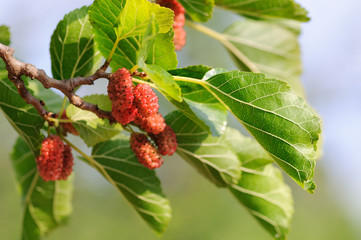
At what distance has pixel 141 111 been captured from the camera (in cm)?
67

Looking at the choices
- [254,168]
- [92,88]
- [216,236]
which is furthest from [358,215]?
[254,168]

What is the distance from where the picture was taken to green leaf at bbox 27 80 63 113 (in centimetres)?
94

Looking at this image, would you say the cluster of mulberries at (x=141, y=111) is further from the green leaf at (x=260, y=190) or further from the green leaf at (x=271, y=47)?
the green leaf at (x=271, y=47)

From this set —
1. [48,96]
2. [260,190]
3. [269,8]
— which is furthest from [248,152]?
[48,96]

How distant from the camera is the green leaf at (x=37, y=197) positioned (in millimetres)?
1049

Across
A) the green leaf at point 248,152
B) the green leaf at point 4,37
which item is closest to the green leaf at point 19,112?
the green leaf at point 4,37

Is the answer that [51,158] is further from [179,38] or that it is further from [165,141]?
[179,38]

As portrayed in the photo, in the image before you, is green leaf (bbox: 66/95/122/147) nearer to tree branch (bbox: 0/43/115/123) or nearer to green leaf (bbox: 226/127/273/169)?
tree branch (bbox: 0/43/115/123)

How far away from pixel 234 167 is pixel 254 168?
0.29 feet

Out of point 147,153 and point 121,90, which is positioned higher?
point 121,90

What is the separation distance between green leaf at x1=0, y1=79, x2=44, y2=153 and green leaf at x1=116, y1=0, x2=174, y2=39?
0.90 ft

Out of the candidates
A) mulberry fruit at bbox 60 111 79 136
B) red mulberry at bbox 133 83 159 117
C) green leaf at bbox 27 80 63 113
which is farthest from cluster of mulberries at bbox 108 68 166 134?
green leaf at bbox 27 80 63 113

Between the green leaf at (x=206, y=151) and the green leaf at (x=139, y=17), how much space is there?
239 millimetres

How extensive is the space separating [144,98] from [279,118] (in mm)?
218
